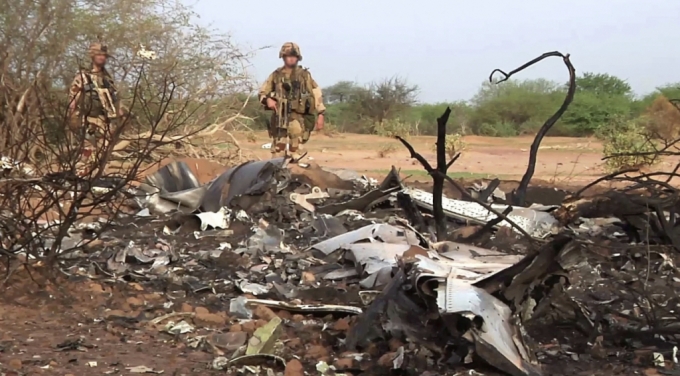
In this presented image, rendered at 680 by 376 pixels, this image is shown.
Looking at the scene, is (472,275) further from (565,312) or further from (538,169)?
(538,169)

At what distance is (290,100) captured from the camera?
1001 centimetres

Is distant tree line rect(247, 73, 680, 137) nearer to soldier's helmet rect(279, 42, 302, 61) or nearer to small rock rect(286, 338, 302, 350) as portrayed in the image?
soldier's helmet rect(279, 42, 302, 61)

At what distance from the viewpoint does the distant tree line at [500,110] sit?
3131 cm

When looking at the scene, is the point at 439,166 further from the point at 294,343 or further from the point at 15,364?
the point at 15,364

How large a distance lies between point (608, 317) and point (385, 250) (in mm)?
1478

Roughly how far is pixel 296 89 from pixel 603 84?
31.9 m

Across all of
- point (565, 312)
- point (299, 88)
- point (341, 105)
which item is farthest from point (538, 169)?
point (341, 105)

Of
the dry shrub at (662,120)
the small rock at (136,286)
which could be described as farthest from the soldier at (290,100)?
the dry shrub at (662,120)

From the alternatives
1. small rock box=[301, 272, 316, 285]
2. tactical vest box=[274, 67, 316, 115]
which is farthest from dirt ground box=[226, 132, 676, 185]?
small rock box=[301, 272, 316, 285]

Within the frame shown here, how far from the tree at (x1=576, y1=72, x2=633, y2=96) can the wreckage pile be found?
108 ft

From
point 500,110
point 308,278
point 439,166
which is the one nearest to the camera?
point 439,166

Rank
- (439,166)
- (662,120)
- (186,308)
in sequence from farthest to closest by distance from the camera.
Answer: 1. (662,120)
2. (439,166)
3. (186,308)

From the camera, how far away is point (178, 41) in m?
14.2

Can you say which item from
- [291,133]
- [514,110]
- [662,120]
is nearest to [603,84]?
[514,110]
